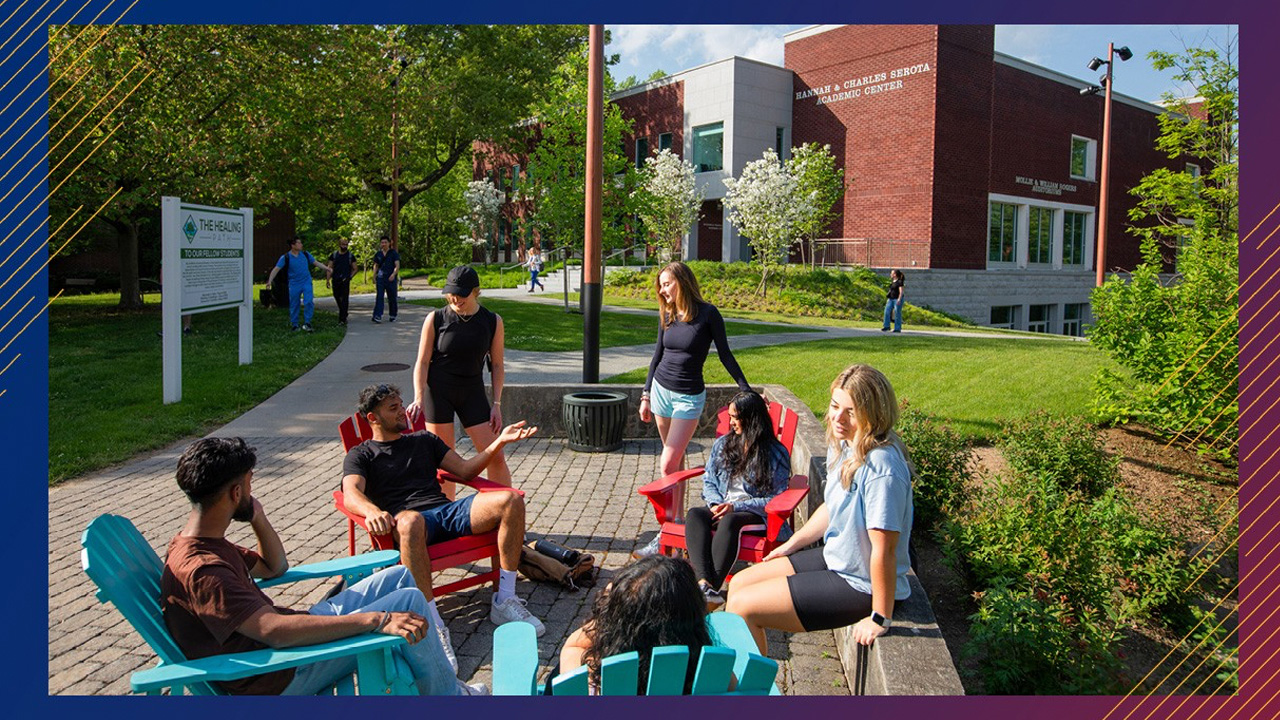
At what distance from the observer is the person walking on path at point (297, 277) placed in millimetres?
15820

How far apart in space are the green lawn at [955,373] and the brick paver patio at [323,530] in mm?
2708

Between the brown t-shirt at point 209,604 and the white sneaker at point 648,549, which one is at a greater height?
the brown t-shirt at point 209,604

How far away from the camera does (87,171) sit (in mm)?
15523

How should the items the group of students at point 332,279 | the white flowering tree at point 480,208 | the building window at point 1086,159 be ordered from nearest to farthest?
the group of students at point 332,279 → the building window at point 1086,159 → the white flowering tree at point 480,208

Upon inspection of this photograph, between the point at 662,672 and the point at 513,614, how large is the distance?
7.14 feet

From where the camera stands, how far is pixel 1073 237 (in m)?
37.6

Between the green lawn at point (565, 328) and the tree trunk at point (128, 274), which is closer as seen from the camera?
the green lawn at point (565, 328)

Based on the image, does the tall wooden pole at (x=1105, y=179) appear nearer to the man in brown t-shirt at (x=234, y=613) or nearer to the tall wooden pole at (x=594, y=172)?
the tall wooden pole at (x=594, y=172)

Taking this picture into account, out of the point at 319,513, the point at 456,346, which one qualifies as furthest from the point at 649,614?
the point at 319,513

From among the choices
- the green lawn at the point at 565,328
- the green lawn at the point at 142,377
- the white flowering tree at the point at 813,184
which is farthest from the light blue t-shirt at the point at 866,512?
the white flowering tree at the point at 813,184

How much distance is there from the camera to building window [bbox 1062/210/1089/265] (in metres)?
37.0

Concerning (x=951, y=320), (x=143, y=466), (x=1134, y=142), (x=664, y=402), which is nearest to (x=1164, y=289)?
(x=664, y=402)

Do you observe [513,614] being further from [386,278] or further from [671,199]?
[671,199]

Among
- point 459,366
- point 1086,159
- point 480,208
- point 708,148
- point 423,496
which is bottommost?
point 423,496
